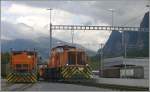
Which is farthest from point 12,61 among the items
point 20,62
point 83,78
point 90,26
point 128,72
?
point 128,72

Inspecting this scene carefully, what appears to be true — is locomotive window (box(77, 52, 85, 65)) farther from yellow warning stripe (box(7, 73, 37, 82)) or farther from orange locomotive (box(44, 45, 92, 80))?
yellow warning stripe (box(7, 73, 37, 82))

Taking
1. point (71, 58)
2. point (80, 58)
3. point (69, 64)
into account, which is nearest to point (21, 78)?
point (69, 64)

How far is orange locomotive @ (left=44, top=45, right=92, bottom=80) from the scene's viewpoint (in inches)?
1658

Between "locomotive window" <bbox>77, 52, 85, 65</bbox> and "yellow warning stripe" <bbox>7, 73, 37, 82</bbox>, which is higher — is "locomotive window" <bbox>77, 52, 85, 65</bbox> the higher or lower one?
the higher one

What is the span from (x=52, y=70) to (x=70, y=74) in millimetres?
5676

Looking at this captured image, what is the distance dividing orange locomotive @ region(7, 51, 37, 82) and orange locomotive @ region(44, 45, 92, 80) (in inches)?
102

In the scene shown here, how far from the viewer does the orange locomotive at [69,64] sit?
4212cm

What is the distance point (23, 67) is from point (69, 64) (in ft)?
16.7

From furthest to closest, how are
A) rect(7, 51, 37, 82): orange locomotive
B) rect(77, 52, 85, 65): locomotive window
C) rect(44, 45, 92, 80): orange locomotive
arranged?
rect(77, 52, 85, 65): locomotive window < rect(7, 51, 37, 82): orange locomotive < rect(44, 45, 92, 80): orange locomotive

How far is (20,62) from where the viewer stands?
44438 millimetres

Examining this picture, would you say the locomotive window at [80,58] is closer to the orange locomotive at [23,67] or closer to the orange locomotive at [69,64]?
the orange locomotive at [69,64]

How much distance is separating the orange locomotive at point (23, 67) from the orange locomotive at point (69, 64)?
259 cm

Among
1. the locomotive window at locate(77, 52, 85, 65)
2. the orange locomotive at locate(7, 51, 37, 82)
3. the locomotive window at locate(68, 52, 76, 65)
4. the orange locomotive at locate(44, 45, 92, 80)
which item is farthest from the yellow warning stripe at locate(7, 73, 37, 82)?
the locomotive window at locate(77, 52, 85, 65)

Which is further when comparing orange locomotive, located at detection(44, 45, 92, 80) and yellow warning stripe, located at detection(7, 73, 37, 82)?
yellow warning stripe, located at detection(7, 73, 37, 82)
